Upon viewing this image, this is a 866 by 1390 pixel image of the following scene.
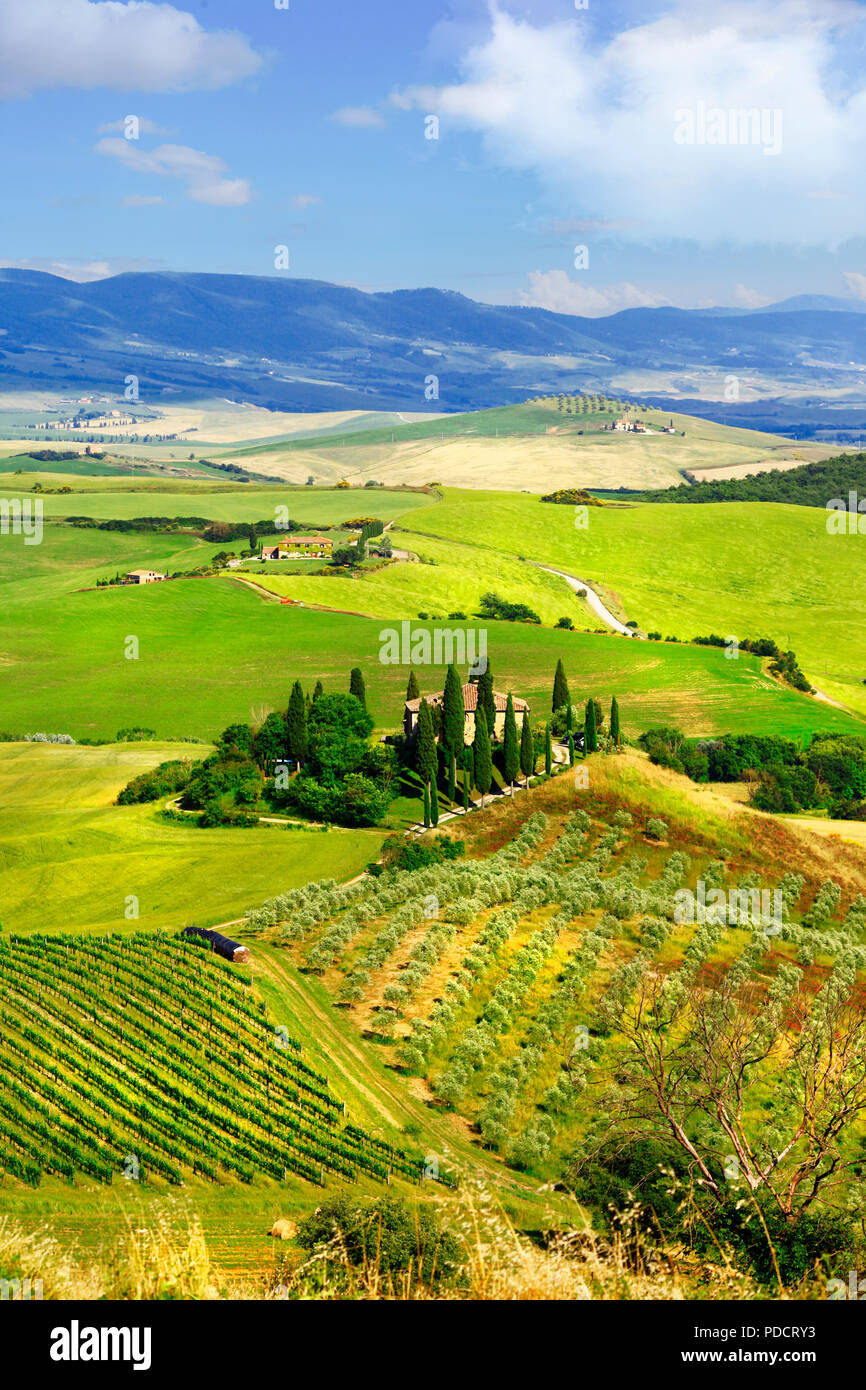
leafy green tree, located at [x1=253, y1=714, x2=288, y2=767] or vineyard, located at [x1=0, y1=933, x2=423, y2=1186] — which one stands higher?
leafy green tree, located at [x1=253, y1=714, x2=288, y2=767]

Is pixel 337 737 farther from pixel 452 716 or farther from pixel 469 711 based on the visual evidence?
pixel 469 711

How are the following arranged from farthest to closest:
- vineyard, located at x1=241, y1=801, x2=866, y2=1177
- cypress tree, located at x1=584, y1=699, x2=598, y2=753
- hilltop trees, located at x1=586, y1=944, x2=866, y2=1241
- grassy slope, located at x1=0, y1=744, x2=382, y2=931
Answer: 1. cypress tree, located at x1=584, y1=699, x2=598, y2=753
2. grassy slope, located at x1=0, y1=744, x2=382, y2=931
3. vineyard, located at x1=241, y1=801, x2=866, y2=1177
4. hilltop trees, located at x1=586, y1=944, x2=866, y2=1241

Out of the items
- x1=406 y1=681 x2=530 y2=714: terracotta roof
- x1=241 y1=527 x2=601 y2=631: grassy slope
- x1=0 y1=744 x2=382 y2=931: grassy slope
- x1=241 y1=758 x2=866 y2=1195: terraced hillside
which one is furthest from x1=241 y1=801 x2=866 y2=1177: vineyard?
x1=241 y1=527 x2=601 y2=631: grassy slope

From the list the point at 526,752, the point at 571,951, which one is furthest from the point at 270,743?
the point at 571,951

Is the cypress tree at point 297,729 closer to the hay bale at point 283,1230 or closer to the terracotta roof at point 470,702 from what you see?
the terracotta roof at point 470,702

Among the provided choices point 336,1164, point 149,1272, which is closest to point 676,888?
point 336,1164

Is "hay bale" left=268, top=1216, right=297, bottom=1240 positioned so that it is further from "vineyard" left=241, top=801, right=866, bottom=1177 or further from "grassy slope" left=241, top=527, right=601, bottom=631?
"grassy slope" left=241, top=527, right=601, bottom=631

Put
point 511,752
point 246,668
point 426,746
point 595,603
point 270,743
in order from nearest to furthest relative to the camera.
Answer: point 426,746, point 511,752, point 270,743, point 246,668, point 595,603
